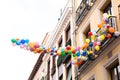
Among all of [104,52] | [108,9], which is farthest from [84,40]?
[104,52]

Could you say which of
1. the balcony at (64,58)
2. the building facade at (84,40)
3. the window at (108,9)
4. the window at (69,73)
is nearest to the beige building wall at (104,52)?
the building facade at (84,40)

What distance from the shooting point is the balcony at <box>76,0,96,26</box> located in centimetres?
1919

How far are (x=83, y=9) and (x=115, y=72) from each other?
19.1 ft

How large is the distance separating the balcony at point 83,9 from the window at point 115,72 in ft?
15.0

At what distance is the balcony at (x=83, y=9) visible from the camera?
19189mm

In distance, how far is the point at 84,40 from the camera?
66.5 feet

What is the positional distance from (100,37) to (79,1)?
24.6ft

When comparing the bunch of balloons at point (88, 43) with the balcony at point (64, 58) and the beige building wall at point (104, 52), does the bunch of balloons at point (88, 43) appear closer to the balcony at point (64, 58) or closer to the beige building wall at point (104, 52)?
the beige building wall at point (104, 52)

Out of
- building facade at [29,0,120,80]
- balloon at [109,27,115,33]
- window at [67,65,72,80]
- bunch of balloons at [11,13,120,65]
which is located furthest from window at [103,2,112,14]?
window at [67,65,72,80]

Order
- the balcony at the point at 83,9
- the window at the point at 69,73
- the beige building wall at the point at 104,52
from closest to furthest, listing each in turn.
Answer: the beige building wall at the point at 104,52, the balcony at the point at 83,9, the window at the point at 69,73

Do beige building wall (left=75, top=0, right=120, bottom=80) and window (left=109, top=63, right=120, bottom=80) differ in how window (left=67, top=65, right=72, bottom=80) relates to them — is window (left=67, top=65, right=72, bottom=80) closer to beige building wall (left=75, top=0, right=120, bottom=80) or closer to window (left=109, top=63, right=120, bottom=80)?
beige building wall (left=75, top=0, right=120, bottom=80)

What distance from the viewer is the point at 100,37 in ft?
49.5

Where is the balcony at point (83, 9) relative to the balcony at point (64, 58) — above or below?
above

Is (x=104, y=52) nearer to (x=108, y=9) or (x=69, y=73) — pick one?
(x=108, y=9)
